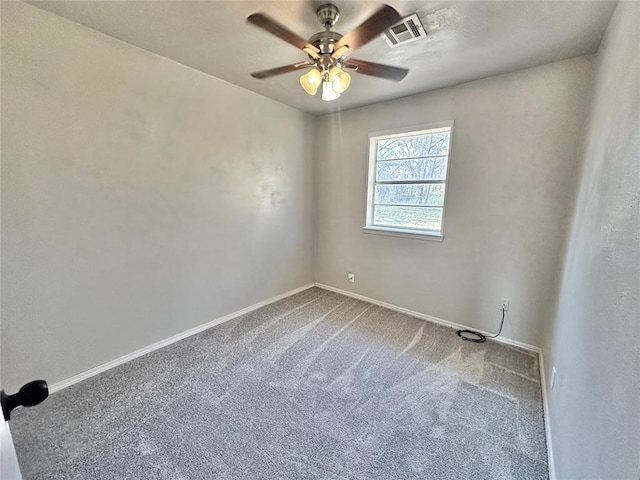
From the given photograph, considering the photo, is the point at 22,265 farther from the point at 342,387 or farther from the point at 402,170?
the point at 402,170

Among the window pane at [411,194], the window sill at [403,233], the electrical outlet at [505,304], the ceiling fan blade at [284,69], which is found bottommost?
the electrical outlet at [505,304]

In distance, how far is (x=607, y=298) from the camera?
1.02 meters

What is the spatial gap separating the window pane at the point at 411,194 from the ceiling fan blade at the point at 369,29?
194 centimetres

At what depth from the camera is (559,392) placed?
1.54m

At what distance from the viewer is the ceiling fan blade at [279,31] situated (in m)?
1.38

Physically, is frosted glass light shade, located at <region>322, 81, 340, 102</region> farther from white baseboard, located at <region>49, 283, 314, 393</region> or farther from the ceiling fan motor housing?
white baseboard, located at <region>49, 283, 314, 393</region>

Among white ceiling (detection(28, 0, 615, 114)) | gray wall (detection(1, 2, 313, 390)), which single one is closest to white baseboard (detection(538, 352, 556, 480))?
white ceiling (detection(28, 0, 615, 114))

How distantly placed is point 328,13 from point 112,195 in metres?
2.04

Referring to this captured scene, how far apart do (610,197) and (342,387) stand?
193 centimetres

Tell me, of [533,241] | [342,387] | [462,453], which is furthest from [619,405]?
[533,241]

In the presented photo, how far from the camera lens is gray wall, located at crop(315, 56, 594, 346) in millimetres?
2295

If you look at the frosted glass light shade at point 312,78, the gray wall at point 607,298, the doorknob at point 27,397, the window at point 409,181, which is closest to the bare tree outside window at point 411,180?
the window at point 409,181

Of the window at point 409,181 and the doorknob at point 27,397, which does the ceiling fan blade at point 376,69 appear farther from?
the doorknob at point 27,397

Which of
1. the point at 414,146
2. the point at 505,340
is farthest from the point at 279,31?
the point at 505,340
